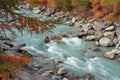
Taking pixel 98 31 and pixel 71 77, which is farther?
pixel 98 31

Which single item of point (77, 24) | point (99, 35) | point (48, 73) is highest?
point (48, 73)

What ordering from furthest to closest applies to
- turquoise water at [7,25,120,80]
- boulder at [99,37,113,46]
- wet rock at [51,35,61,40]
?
wet rock at [51,35,61,40] → boulder at [99,37,113,46] → turquoise water at [7,25,120,80]

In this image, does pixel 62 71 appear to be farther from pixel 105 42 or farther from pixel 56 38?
pixel 56 38

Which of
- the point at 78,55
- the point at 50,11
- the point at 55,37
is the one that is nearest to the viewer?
the point at 78,55

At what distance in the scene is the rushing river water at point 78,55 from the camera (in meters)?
13.1

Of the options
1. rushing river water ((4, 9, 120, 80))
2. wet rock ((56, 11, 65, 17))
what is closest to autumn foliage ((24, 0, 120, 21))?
wet rock ((56, 11, 65, 17))

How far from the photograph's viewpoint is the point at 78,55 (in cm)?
1562

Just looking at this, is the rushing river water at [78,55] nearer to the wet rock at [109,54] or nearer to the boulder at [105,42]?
the wet rock at [109,54]

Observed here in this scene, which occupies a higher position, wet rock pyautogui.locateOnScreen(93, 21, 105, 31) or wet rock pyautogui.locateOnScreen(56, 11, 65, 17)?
wet rock pyautogui.locateOnScreen(93, 21, 105, 31)

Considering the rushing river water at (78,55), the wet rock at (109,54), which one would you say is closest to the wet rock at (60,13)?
the rushing river water at (78,55)

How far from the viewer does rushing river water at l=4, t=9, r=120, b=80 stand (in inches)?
516

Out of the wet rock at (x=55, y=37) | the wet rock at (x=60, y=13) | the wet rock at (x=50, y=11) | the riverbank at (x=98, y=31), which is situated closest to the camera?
the riverbank at (x=98, y=31)

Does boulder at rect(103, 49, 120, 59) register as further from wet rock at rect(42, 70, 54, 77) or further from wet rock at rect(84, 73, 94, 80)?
wet rock at rect(42, 70, 54, 77)

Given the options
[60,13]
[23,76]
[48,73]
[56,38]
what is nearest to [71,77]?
[48,73]
